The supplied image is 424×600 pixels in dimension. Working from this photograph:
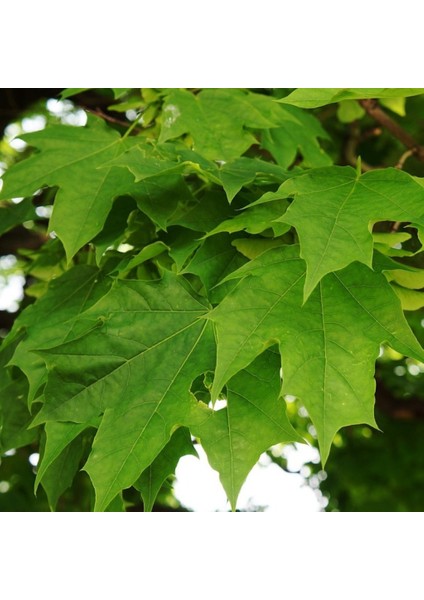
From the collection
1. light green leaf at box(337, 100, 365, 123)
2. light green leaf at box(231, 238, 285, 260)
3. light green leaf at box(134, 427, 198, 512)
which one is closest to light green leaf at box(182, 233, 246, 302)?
light green leaf at box(231, 238, 285, 260)

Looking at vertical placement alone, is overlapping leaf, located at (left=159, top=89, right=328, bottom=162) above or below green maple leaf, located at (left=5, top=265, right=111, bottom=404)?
above

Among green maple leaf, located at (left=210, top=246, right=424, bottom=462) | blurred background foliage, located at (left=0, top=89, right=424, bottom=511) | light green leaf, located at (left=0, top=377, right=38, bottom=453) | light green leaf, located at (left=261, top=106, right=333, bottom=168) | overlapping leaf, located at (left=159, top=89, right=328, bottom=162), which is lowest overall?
blurred background foliage, located at (left=0, top=89, right=424, bottom=511)

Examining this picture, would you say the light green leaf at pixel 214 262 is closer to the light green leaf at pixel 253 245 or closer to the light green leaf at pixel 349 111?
the light green leaf at pixel 253 245

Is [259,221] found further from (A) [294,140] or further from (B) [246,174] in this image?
(A) [294,140]

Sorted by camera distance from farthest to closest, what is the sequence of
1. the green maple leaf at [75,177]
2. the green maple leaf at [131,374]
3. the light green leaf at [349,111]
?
the light green leaf at [349,111]
the green maple leaf at [75,177]
the green maple leaf at [131,374]

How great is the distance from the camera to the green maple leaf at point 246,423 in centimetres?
105

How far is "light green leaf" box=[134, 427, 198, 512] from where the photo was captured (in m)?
1.15

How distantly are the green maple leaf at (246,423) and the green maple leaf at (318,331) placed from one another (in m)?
0.09

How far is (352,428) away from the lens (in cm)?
393

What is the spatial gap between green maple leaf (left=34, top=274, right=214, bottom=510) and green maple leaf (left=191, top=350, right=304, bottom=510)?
5cm

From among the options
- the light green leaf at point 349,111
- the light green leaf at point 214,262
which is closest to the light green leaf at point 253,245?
the light green leaf at point 214,262

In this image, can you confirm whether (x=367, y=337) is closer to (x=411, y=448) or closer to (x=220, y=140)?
(x=220, y=140)

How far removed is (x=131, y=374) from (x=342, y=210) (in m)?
0.39

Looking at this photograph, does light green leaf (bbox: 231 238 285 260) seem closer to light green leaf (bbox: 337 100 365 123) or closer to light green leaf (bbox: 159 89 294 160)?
light green leaf (bbox: 159 89 294 160)
